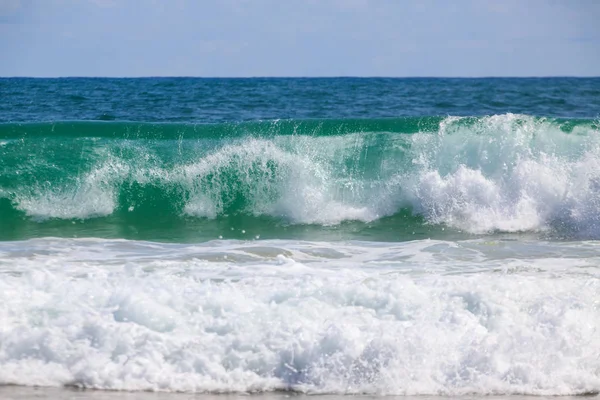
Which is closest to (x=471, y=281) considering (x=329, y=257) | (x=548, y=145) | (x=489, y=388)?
(x=489, y=388)

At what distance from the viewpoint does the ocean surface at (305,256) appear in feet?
17.6

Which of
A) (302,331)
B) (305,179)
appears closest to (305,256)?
(302,331)

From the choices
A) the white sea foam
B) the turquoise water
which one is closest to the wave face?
the turquoise water

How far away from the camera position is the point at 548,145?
467 inches

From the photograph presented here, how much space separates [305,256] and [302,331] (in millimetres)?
2627

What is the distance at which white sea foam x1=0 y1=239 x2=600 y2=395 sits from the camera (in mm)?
5266

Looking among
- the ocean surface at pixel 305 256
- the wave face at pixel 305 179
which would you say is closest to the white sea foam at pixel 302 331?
the ocean surface at pixel 305 256

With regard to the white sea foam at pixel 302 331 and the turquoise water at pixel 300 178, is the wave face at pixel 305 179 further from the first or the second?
the white sea foam at pixel 302 331

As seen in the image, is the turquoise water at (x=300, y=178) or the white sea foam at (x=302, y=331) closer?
the white sea foam at (x=302, y=331)

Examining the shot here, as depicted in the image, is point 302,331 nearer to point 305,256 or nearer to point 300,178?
point 305,256

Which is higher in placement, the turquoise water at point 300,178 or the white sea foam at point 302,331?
the turquoise water at point 300,178

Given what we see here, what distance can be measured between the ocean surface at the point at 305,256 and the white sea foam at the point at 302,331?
0.02 m

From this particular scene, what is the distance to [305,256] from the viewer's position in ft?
26.8

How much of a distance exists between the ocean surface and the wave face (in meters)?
0.03
